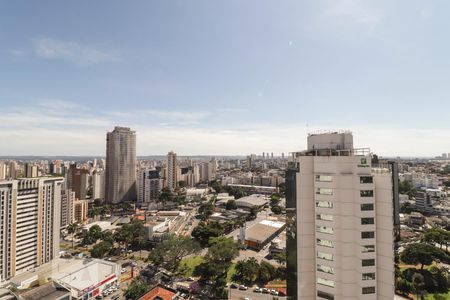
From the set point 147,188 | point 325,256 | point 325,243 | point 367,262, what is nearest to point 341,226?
point 325,243

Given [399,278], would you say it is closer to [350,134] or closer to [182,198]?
[350,134]

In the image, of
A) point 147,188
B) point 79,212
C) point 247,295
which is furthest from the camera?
point 147,188

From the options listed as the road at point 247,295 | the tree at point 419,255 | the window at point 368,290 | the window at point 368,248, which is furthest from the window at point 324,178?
the tree at point 419,255

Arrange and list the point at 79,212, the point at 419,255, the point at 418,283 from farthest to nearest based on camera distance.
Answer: the point at 79,212, the point at 419,255, the point at 418,283

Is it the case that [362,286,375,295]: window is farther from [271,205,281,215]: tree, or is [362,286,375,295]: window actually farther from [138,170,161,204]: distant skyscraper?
[138,170,161,204]: distant skyscraper

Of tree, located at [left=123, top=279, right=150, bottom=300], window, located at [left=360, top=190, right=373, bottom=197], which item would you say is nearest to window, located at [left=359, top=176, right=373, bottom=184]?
window, located at [left=360, top=190, right=373, bottom=197]

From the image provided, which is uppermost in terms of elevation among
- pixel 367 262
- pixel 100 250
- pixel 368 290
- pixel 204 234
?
pixel 367 262

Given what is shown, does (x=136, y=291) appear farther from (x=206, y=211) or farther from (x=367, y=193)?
(x=206, y=211)

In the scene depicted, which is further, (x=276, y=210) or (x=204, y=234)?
(x=276, y=210)

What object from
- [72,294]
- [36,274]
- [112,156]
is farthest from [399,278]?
[112,156]
